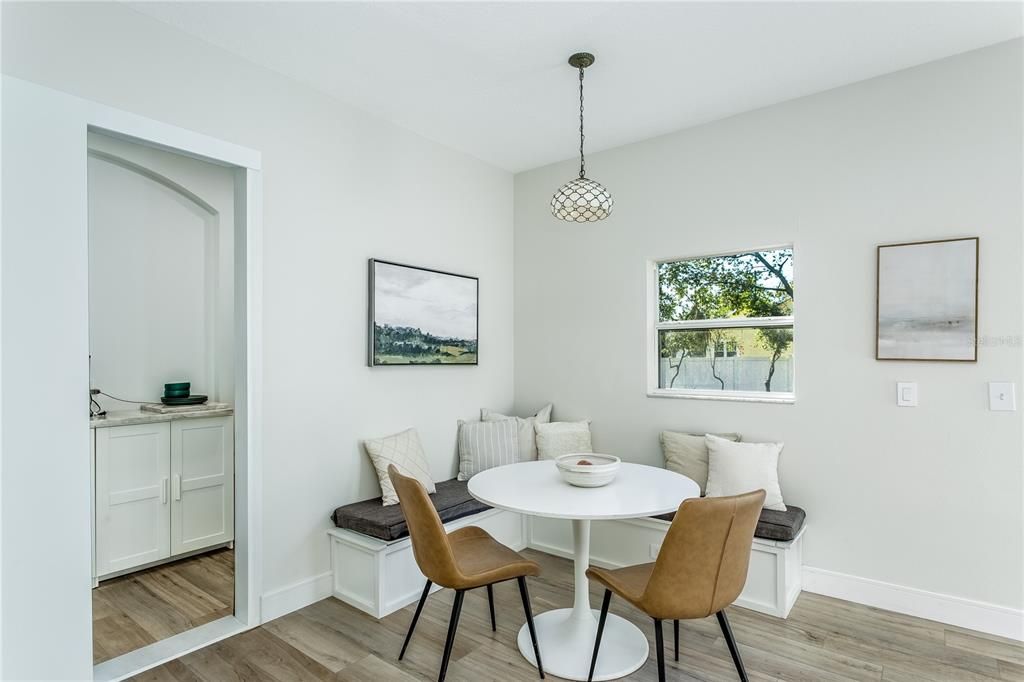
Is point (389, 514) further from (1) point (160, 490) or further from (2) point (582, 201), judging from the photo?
(2) point (582, 201)

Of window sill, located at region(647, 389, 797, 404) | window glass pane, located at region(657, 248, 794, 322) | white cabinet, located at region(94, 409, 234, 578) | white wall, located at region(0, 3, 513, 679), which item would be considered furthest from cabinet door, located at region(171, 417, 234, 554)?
window glass pane, located at region(657, 248, 794, 322)

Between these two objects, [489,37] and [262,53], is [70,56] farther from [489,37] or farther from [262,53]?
[489,37]

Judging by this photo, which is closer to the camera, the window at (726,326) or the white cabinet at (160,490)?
the white cabinet at (160,490)

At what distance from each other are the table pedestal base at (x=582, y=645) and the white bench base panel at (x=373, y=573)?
70 centimetres

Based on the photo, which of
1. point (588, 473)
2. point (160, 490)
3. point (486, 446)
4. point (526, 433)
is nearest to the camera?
point (588, 473)

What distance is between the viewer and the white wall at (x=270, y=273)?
6.61ft

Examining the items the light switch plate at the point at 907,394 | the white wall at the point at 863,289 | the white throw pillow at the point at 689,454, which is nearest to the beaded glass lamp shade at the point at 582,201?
the white wall at the point at 863,289

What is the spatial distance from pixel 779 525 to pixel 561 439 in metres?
1.46

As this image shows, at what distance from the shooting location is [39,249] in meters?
2.05

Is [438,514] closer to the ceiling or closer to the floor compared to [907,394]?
closer to the floor

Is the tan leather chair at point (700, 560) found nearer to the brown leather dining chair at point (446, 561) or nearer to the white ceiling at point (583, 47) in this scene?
the brown leather dining chair at point (446, 561)

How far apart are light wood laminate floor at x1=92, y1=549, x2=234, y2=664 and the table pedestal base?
165 cm

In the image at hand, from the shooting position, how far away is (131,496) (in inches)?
130

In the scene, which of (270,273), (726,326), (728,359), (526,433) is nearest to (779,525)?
(728,359)
